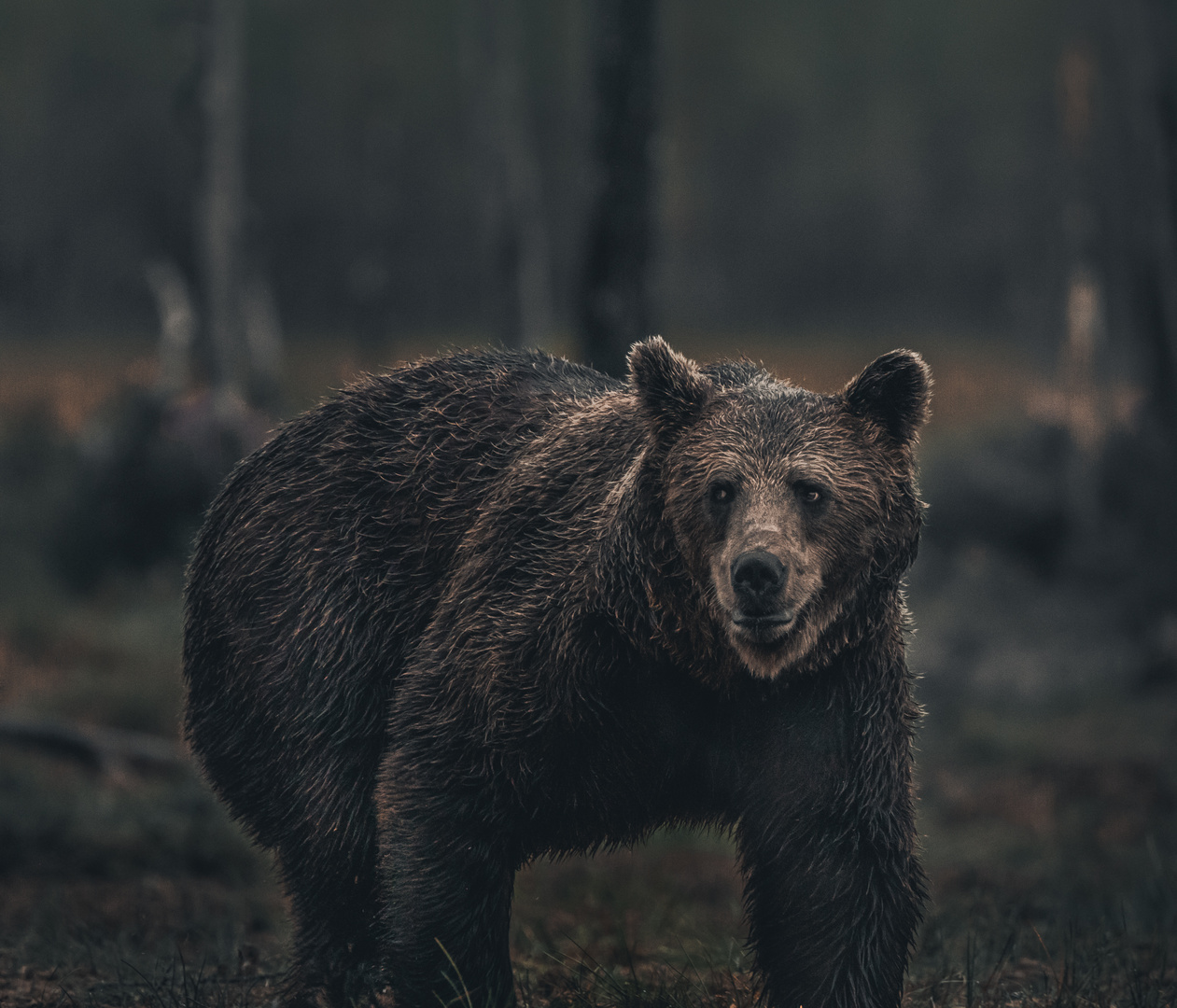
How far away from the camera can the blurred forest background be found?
20.0 feet

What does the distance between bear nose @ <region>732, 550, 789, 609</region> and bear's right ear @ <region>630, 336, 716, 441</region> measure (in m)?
0.58

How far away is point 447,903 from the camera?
3.72 m

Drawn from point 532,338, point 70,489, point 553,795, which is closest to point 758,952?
point 553,795

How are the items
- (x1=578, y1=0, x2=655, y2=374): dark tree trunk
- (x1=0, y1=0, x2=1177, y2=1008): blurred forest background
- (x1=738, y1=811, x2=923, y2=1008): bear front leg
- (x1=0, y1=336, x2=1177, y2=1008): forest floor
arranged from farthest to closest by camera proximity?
(x1=578, y1=0, x2=655, y2=374): dark tree trunk → (x1=0, y1=0, x2=1177, y2=1008): blurred forest background → (x1=0, y1=336, x2=1177, y2=1008): forest floor → (x1=738, y1=811, x2=923, y2=1008): bear front leg

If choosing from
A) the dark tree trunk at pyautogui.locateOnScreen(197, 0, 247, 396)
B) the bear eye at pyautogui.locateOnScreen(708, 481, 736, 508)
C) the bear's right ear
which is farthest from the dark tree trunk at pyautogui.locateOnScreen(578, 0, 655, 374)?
the dark tree trunk at pyautogui.locateOnScreen(197, 0, 247, 396)

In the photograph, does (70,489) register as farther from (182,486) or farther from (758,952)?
(758,952)

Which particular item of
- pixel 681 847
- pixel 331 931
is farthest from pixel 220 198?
pixel 331 931

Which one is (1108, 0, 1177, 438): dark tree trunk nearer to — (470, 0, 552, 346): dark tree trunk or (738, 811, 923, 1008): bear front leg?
(470, 0, 552, 346): dark tree trunk

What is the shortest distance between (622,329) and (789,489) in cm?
448

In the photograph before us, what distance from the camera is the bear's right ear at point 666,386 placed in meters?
3.54

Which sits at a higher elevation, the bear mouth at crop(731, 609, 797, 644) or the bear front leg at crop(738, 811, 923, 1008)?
the bear mouth at crop(731, 609, 797, 644)

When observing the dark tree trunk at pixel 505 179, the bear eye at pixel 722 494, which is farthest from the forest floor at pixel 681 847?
the dark tree trunk at pixel 505 179

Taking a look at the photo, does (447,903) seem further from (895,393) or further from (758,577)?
(895,393)

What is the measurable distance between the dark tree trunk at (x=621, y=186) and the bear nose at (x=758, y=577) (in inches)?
181
